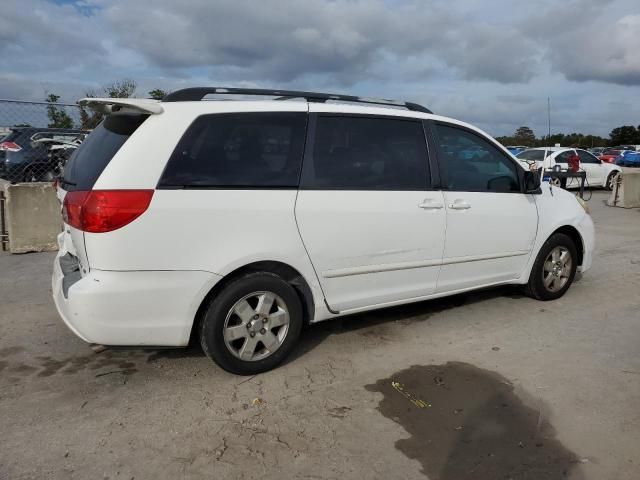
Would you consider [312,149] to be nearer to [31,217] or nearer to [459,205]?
[459,205]

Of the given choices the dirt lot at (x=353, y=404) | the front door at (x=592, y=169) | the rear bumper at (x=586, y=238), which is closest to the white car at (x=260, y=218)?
the dirt lot at (x=353, y=404)

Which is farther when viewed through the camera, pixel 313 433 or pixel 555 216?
pixel 555 216

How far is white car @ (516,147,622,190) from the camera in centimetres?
1625

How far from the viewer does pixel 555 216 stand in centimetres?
486

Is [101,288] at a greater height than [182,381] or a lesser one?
greater

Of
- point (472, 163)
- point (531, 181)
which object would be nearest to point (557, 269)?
point (531, 181)

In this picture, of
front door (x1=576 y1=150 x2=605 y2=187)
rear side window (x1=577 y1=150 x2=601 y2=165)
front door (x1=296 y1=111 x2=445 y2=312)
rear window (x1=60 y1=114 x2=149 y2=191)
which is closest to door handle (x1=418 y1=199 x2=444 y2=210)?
front door (x1=296 y1=111 x2=445 y2=312)

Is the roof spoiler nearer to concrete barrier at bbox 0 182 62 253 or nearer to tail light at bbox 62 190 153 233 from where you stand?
tail light at bbox 62 190 153 233

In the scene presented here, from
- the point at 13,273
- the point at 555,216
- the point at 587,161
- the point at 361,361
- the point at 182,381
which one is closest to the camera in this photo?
the point at 182,381

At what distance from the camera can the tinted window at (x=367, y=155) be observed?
11.7ft

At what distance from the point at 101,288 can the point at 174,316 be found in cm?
45

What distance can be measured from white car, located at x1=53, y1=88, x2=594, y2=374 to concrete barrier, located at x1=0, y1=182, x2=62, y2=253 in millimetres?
3604

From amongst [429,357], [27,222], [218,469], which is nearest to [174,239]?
[218,469]

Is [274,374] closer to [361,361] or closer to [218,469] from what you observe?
[361,361]
